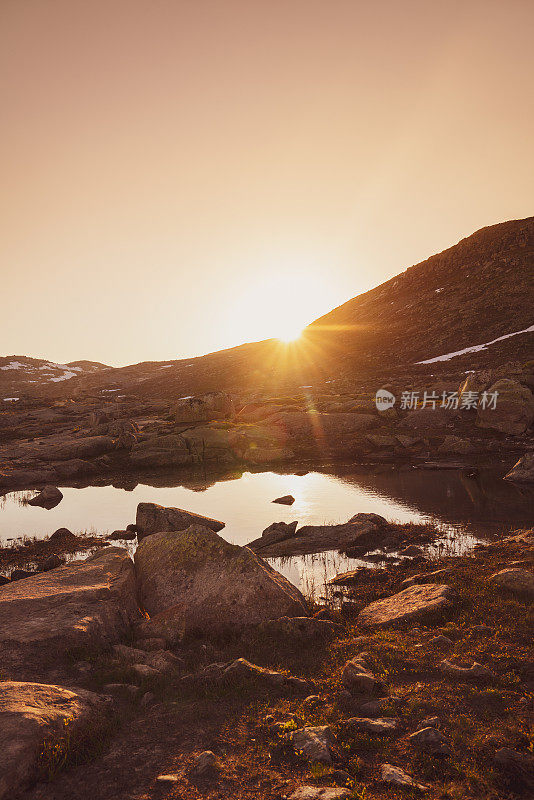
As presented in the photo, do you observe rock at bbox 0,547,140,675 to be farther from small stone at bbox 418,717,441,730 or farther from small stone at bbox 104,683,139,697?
small stone at bbox 418,717,441,730

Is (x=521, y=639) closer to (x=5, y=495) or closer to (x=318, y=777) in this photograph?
(x=318, y=777)

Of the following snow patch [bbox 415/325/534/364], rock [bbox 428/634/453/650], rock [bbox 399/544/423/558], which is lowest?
rock [bbox 399/544/423/558]

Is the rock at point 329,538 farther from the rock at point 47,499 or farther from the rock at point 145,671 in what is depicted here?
the rock at point 47,499

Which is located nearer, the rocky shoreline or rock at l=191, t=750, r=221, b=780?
rock at l=191, t=750, r=221, b=780

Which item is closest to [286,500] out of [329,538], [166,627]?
[329,538]

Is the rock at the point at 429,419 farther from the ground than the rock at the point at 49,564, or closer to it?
farther from the ground

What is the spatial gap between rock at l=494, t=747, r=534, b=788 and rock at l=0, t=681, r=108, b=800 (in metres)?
7.48

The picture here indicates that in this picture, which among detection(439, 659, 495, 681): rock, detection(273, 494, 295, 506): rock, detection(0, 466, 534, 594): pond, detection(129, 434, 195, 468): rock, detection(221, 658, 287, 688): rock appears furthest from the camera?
detection(129, 434, 195, 468): rock

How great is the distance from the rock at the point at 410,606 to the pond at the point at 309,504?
3744 millimetres

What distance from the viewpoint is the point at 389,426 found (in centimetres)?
5894

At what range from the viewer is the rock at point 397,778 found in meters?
7.64

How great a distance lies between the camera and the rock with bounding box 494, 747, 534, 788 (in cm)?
764

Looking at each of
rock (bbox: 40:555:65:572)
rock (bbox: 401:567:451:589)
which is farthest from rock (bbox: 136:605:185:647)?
rock (bbox: 40:555:65:572)

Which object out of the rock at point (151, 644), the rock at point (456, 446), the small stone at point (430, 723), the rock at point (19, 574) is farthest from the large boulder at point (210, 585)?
the rock at point (456, 446)
